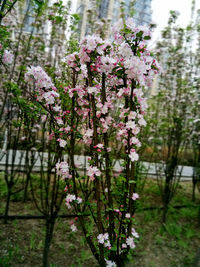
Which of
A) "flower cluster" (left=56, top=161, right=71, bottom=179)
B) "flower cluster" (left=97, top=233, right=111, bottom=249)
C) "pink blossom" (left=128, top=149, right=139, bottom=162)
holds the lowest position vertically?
"flower cluster" (left=97, top=233, right=111, bottom=249)

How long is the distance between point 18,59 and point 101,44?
3288 millimetres

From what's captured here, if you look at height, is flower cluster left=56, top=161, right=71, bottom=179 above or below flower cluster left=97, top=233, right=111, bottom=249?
above

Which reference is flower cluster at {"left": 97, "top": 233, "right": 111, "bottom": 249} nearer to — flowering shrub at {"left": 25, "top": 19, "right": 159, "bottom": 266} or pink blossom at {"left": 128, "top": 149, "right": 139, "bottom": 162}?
flowering shrub at {"left": 25, "top": 19, "right": 159, "bottom": 266}

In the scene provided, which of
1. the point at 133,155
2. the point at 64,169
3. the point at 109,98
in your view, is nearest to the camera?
the point at 133,155

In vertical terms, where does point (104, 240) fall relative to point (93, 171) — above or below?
below

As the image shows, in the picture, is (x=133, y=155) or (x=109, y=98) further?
(x=109, y=98)

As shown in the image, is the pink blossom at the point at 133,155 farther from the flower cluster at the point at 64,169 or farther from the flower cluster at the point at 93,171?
the flower cluster at the point at 64,169

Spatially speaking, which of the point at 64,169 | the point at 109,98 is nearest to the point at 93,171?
the point at 64,169

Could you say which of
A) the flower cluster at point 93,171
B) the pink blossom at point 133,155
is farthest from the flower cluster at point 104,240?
the pink blossom at point 133,155

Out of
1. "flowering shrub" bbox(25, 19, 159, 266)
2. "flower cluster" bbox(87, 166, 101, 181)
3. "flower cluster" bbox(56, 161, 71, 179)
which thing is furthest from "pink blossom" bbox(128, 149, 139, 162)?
"flower cluster" bbox(56, 161, 71, 179)

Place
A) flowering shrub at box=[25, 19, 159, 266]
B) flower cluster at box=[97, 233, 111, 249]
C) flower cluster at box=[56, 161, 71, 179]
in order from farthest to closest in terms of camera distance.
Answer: flower cluster at box=[56, 161, 71, 179], flower cluster at box=[97, 233, 111, 249], flowering shrub at box=[25, 19, 159, 266]

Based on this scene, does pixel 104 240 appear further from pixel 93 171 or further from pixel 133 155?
pixel 133 155

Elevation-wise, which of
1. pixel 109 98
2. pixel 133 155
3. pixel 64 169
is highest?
pixel 109 98

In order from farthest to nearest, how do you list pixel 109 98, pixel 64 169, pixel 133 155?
pixel 109 98, pixel 64 169, pixel 133 155
